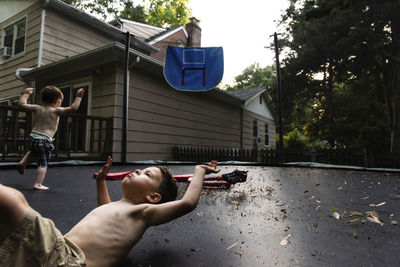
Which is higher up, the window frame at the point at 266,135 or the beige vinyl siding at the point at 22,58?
the beige vinyl siding at the point at 22,58

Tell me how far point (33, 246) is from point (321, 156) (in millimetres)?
9207

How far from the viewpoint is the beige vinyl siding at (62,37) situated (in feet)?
25.1

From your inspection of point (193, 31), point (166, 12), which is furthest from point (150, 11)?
point (193, 31)

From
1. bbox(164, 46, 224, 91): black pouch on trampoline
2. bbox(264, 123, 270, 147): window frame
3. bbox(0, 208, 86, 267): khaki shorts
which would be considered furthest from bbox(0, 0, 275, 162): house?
bbox(264, 123, 270, 147): window frame

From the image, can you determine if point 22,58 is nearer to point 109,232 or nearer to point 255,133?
point 109,232

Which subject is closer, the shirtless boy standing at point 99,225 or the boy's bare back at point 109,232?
the shirtless boy standing at point 99,225

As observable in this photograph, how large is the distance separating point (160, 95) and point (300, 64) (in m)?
6.30

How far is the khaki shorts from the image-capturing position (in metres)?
0.75

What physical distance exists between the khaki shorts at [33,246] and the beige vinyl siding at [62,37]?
8292 millimetres

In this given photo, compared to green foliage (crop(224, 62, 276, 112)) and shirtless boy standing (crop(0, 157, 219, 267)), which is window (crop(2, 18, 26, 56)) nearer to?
shirtless boy standing (crop(0, 157, 219, 267))

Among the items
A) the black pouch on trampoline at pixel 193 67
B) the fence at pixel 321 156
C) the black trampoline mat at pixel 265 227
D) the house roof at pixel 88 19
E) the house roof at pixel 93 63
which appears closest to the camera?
the black trampoline mat at pixel 265 227

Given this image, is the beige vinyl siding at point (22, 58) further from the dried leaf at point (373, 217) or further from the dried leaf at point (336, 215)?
the dried leaf at point (373, 217)

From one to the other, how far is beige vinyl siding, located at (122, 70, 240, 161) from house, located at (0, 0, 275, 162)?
0.09 feet

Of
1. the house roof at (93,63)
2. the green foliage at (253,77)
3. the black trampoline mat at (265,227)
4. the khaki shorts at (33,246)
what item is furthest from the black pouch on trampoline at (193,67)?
the green foliage at (253,77)
